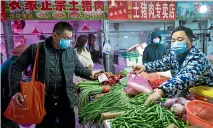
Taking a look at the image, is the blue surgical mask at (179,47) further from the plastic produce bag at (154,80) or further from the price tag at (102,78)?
the price tag at (102,78)

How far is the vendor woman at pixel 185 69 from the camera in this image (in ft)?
6.70

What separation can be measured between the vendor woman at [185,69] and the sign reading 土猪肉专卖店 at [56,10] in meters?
2.95

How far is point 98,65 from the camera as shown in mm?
Result: 6082

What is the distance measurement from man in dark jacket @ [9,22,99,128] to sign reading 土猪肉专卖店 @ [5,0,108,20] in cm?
225

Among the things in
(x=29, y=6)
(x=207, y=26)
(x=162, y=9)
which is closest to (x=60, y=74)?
(x=29, y=6)

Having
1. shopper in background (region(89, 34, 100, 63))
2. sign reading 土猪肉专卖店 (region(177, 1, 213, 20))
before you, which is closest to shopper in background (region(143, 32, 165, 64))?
sign reading 土猪肉专卖店 (region(177, 1, 213, 20))

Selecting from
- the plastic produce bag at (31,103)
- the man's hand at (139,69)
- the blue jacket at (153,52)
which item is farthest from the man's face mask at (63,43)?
the blue jacket at (153,52)

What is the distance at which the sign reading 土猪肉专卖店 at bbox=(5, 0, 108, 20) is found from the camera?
15.0 ft

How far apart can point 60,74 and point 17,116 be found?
679mm

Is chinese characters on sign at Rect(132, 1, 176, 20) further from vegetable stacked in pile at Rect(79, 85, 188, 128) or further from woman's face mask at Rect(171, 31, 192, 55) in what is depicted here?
vegetable stacked in pile at Rect(79, 85, 188, 128)

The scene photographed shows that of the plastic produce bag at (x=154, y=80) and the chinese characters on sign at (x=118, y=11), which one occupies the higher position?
the chinese characters on sign at (x=118, y=11)

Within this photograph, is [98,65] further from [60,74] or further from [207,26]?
[207,26]

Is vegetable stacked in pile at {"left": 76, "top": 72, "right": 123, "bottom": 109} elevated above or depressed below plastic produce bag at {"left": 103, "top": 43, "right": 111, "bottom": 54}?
below

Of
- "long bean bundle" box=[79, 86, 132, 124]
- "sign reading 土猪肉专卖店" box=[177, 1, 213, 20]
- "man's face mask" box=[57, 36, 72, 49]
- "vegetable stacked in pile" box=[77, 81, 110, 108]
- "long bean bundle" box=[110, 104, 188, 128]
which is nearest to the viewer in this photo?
"long bean bundle" box=[110, 104, 188, 128]
